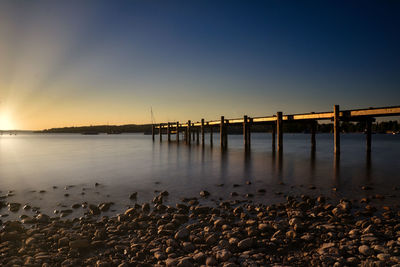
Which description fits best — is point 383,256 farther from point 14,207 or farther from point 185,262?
point 14,207

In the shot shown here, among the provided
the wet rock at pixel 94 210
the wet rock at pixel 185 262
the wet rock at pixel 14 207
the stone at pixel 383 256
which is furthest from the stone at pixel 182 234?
the wet rock at pixel 14 207

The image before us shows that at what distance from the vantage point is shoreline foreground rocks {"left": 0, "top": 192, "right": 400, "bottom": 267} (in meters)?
4.71

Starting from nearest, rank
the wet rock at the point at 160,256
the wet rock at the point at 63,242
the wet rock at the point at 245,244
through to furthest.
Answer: the wet rock at the point at 160,256, the wet rock at the point at 245,244, the wet rock at the point at 63,242

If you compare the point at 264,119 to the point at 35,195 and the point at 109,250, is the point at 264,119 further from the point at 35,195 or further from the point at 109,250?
the point at 109,250

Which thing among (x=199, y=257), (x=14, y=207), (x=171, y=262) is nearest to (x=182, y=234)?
(x=199, y=257)

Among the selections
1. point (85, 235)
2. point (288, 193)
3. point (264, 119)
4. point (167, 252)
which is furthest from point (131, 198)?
point (264, 119)

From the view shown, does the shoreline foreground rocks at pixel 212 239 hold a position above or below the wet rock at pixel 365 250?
below

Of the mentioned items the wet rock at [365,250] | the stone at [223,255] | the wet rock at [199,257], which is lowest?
the wet rock at [199,257]

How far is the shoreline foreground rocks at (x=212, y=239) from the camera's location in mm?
4707

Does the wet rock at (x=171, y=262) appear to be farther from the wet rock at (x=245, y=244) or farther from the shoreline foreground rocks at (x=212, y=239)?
the wet rock at (x=245, y=244)

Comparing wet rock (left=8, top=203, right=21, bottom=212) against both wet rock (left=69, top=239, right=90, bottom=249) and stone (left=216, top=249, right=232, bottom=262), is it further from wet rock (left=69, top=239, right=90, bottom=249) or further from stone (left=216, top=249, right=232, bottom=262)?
stone (left=216, top=249, right=232, bottom=262)

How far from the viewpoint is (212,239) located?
548 centimetres

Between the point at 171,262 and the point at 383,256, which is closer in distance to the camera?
the point at 383,256

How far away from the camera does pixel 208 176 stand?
15.1m
